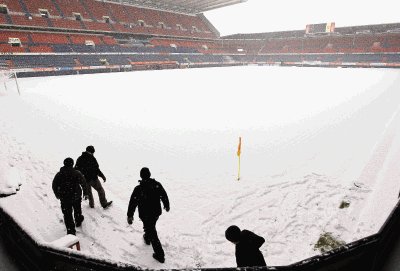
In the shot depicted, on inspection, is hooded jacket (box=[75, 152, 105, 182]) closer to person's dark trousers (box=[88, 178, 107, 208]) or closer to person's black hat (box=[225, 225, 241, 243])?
person's dark trousers (box=[88, 178, 107, 208])

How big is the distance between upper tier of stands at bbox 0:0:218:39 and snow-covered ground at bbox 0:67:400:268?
94.2 ft

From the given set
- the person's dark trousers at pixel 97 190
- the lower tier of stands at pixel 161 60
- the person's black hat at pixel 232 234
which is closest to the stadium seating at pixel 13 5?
the lower tier of stands at pixel 161 60

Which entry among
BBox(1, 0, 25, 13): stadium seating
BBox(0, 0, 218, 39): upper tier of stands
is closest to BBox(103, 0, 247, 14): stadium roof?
BBox(0, 0, 218, 39): upper tier of stands

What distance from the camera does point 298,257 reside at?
4.27 m

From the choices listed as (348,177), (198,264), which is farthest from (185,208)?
(348,177)

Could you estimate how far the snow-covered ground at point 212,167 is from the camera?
4.77 metres

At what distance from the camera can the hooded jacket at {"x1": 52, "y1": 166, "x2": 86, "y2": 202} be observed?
438 centimetres

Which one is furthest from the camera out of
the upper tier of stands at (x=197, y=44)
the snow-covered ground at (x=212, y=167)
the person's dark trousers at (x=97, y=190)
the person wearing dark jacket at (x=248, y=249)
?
the upper tier of stands at (x=197, y=44)

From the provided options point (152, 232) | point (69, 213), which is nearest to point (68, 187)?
point (69, 213)

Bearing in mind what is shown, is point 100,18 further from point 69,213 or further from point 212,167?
point 69,213

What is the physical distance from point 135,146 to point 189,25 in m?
55.6

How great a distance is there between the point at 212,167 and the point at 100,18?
47.1m

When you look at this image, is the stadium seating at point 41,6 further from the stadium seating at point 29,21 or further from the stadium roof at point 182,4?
the stadium roof at point 182,4

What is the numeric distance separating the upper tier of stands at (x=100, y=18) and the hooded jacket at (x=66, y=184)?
39971 millimetres
